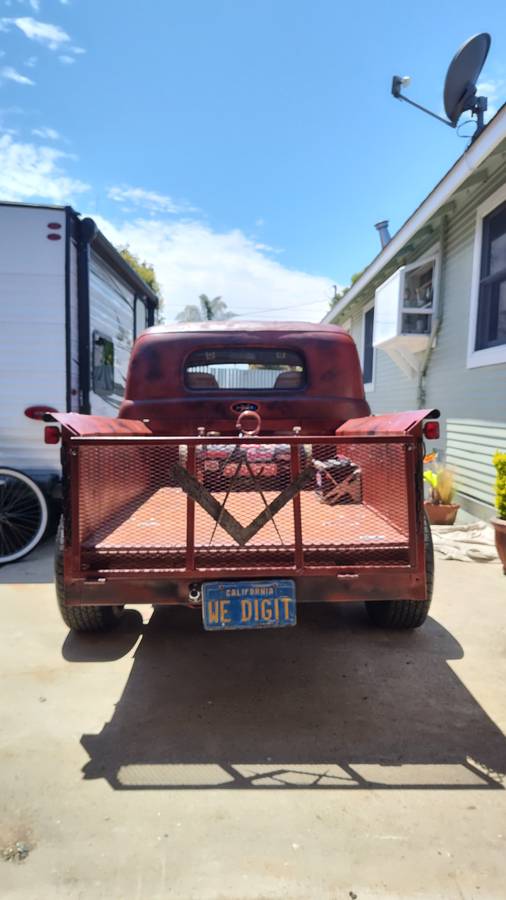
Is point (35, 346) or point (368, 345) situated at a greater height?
point (368, 345)

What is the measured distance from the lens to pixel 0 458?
17.5 ft

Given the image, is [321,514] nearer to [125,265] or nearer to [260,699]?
[260,699]

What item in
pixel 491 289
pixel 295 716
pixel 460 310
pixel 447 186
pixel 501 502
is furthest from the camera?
pixel 460 310

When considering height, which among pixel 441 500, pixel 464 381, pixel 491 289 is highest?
pixel 491 289

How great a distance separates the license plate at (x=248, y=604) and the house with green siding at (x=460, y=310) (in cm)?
439

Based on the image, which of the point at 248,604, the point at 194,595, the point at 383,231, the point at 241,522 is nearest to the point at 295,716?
the point at 248,604

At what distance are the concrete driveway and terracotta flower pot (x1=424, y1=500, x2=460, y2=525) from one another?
2934 mm

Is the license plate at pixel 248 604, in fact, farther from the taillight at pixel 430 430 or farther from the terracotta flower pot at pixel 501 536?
the terracotta flower pot at pixel 501 536

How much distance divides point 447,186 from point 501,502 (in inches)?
155

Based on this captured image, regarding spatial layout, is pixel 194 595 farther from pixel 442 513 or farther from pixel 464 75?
pixel 464 75

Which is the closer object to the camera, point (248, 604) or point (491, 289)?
point (248, 604)

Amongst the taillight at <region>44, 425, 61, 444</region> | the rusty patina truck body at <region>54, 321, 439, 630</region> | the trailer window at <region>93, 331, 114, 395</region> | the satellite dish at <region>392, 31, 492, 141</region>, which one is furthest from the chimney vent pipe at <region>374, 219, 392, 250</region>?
the taillight at <region>44, 425, 61, 444</region>

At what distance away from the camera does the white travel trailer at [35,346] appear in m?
5.12

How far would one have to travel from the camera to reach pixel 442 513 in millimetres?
6617
